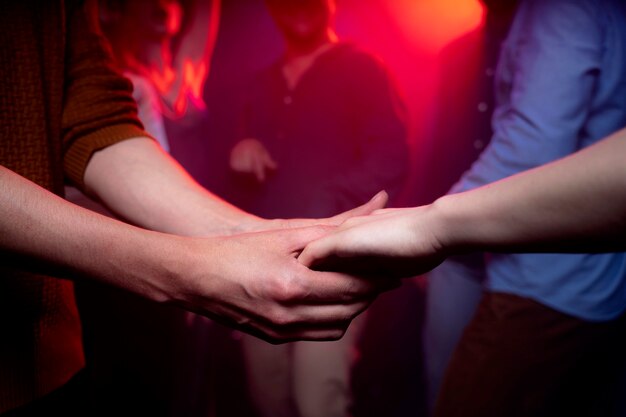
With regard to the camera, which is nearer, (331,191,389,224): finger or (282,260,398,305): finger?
(282,260,398,305): finger

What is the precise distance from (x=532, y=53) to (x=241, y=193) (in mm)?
930

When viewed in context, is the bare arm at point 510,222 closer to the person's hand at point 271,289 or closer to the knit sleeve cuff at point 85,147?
the person's hand at point 271,289

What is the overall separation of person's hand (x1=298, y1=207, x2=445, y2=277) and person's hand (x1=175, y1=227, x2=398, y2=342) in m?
0.02

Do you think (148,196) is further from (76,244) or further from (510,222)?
(510,222)

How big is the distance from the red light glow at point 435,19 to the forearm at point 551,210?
89 centimetres

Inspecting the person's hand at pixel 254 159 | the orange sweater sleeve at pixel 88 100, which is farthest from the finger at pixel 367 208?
the person's hand at pixel 254 159

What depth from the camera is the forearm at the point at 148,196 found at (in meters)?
0.71

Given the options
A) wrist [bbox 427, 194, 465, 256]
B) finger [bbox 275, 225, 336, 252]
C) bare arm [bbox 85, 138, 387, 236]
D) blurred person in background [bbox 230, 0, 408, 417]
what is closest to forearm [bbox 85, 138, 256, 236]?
bare arm [bbox 85, 138, 387, 236]

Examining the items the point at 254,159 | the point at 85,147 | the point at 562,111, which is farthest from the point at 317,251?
the point at 254,159

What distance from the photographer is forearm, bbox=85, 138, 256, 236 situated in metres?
0.71

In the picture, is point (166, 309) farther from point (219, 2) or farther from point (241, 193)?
point (219, 2)

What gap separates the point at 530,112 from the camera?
1028mm

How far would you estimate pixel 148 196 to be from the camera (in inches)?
28.2

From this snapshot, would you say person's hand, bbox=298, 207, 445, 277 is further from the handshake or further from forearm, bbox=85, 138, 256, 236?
forearm, bbox=85, 138, 256, 236
